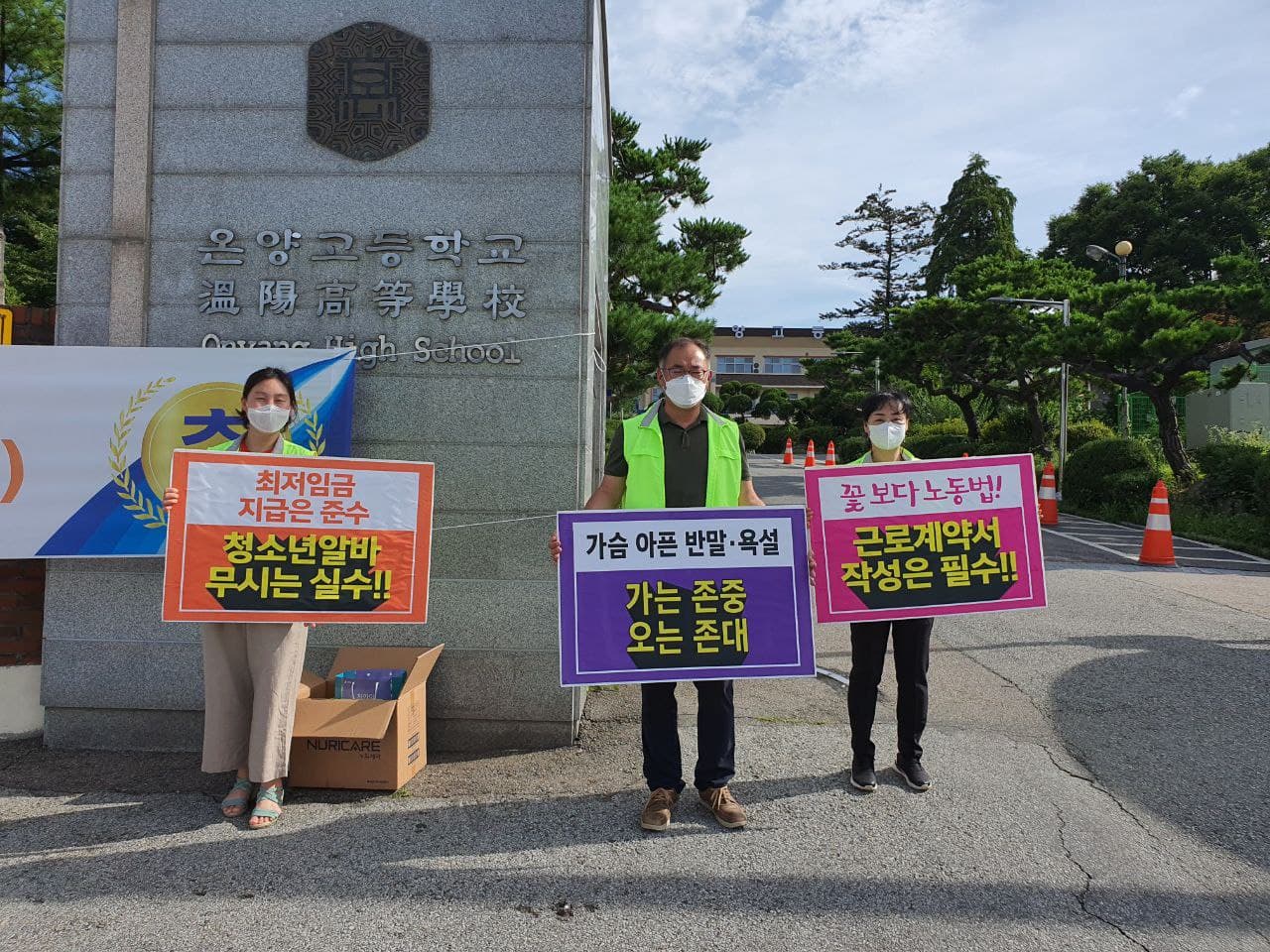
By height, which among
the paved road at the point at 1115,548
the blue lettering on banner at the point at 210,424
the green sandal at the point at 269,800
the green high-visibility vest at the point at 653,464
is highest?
the blue lettering on banner at the point at 210,424

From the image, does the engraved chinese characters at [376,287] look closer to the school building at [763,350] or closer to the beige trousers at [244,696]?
the beige trousers at [244,696]

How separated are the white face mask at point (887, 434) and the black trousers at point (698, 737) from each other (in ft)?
4.13

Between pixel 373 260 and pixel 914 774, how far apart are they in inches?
138

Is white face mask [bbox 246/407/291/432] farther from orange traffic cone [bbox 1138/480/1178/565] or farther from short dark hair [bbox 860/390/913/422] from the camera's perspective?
orange traffic cone [bbox 1138/480/1178/565]

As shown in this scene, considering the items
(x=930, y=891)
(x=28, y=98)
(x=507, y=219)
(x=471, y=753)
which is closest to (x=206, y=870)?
(x=471, y=753)


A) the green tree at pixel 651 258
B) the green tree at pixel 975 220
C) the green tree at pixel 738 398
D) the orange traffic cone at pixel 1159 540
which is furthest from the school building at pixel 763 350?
the orange traffic cone at pixel 1159 540

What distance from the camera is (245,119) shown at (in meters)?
4.45

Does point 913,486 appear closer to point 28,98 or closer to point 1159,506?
point 1159,506

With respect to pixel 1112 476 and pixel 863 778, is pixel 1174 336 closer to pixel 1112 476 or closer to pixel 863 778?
pixel 1112 476

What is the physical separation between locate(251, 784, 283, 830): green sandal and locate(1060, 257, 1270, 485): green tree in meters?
15.2

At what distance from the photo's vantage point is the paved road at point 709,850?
9.17ft

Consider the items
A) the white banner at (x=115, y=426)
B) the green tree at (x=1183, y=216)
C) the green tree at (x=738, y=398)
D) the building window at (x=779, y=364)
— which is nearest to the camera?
the white banner at (x=115, y=426)

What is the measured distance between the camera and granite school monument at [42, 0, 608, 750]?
4.39m

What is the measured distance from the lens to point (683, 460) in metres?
3.59
